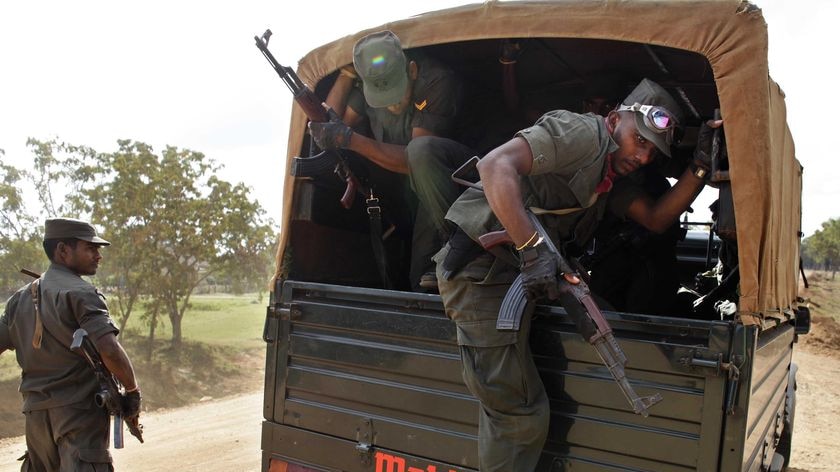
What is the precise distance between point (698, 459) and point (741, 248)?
0.69 metres

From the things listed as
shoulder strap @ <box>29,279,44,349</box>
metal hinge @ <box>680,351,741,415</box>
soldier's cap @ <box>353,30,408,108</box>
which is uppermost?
soldier's cap @ <box>353,30,408,108</box>

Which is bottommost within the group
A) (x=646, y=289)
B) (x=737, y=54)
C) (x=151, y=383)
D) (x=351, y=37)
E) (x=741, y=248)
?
(x=151, y=383)

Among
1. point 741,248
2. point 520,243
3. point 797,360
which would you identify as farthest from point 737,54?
point 797,360

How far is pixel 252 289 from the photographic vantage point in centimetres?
1459

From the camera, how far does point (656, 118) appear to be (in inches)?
91.3

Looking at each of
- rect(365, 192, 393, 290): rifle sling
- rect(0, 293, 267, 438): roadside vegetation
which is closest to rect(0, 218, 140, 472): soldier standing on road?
rect(365, 192, 393, 290): rifle sling

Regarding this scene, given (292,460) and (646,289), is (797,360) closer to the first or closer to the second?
(646,289)

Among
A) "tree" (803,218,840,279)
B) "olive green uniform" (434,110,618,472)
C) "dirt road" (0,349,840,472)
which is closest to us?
"olive green uniform" (434,110,618,472)

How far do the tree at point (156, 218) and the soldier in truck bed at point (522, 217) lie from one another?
34.9 ft

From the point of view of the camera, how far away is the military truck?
6.81 feet

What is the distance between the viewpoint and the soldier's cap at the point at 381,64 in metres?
2.71

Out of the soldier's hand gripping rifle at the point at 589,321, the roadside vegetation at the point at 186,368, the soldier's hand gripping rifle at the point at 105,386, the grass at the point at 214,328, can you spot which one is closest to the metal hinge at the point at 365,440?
the soldier's hand gripping rifle at the point at 589,321

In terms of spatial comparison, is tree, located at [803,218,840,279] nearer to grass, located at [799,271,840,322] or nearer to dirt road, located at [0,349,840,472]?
grass, located at [799,271,840,322]

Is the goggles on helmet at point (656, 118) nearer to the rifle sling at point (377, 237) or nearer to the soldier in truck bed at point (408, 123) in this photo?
the soldier in truck bed at point (408, 123)
